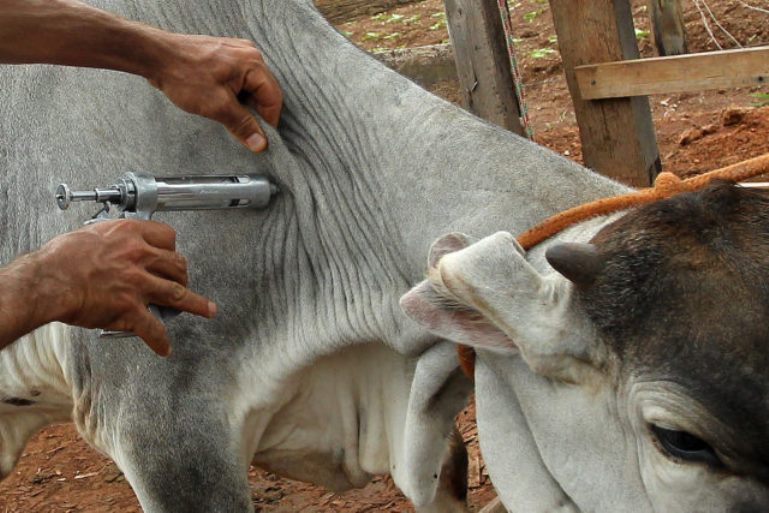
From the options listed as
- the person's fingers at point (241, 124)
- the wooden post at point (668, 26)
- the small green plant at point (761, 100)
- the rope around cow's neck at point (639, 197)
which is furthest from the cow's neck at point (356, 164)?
the wooden post at point (668, 26)

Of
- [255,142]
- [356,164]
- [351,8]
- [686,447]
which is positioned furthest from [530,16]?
[686,447]

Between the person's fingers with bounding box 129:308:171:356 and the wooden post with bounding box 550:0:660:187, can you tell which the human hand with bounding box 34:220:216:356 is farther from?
the wooden post with bounding box 550:0:660:187

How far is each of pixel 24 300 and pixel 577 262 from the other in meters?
1.38

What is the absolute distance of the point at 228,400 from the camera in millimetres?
3732

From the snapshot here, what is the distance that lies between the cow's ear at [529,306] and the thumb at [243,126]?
1117mm

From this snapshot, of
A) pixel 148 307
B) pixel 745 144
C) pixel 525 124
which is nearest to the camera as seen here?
pixel 148 307

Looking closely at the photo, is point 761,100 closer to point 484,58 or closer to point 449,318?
point 484,58

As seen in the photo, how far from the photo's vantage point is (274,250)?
3725mm

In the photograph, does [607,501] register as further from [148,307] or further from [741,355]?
[148,307]

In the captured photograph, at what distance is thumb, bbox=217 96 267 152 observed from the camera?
3.56 meters

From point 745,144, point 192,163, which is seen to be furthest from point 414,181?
point 745,144

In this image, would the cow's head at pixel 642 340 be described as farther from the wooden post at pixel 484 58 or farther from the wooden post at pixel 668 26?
the wooden post at pixel 668 26

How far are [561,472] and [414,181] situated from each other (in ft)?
3.46

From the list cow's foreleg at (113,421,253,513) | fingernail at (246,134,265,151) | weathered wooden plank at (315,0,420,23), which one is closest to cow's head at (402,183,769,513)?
fingernail at (246,134,265,151)
